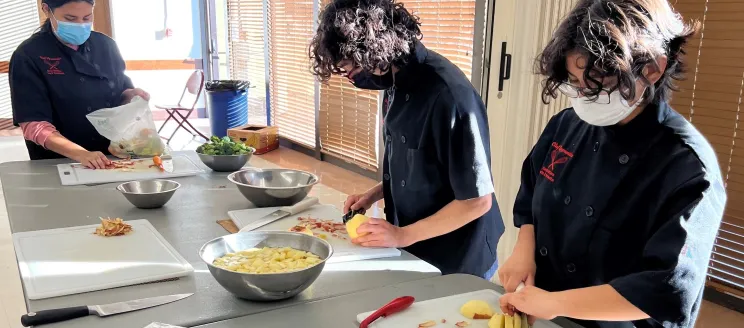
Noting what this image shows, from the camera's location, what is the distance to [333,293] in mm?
1238

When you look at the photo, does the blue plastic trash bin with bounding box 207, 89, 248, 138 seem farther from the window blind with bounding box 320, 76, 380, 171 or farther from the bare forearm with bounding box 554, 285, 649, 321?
the bare forearm with bounding box 554, 285, 649, 321

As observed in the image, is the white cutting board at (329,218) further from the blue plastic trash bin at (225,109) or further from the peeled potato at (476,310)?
the blue plastic trash bin at (225,109)

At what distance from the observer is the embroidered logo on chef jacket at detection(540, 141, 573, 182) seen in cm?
125

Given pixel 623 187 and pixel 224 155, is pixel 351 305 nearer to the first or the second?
pixel 623 187

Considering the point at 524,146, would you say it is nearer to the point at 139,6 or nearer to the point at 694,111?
the point at 694,111

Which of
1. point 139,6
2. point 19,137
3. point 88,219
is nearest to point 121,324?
point 88,219

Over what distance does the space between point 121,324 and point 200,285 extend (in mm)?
198

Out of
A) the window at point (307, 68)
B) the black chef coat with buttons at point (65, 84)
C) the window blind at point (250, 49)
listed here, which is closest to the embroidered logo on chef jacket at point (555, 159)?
the black chef coat with buttons at point (65, 84)

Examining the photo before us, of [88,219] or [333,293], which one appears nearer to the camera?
[333,293]

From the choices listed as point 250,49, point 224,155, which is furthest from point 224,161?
point 250,49

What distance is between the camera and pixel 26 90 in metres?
2.25

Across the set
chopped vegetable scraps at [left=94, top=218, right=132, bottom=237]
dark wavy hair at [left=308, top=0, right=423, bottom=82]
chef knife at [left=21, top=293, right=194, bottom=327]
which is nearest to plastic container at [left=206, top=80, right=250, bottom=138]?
chopped vegetable scraps at [left=94, top=218, right=132, bottom=237]

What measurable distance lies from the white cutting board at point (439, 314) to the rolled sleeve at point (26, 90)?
1.75 meters

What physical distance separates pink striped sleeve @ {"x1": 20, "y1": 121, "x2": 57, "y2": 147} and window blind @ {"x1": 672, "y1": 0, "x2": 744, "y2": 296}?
260 centimetres
